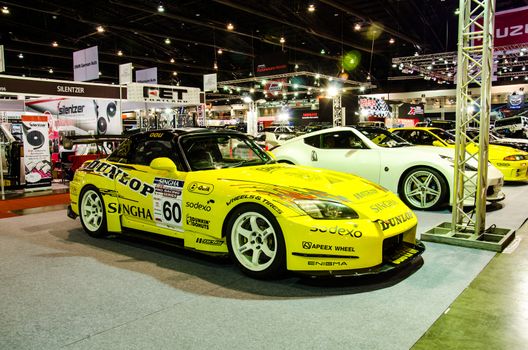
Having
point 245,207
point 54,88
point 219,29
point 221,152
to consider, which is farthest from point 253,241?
point 219,29

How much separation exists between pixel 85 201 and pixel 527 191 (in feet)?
27.6

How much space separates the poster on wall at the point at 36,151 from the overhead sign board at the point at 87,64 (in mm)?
7582

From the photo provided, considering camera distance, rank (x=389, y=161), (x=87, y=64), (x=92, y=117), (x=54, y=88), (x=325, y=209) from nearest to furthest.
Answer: (x=325, y=209)
(x=389, y=161)
(x=54, y=88)
(x=92, y=117)
(x=87, y=64)

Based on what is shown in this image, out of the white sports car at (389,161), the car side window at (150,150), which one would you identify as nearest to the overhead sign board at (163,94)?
the white sports car at (389,161)

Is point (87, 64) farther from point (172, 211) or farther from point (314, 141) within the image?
point (172, 211)

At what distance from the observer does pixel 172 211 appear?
13.9 ft

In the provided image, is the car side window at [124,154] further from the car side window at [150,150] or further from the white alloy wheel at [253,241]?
the white alloy wheel at [253,241]

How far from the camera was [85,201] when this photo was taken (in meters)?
5.40

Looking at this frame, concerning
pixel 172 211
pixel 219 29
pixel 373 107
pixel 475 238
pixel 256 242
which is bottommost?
pixel 475 238

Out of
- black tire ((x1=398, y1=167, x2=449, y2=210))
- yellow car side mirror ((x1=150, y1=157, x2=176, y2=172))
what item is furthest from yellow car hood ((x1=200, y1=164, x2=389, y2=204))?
black tire ((x1=398, y1=167, x2=449, y2=210))

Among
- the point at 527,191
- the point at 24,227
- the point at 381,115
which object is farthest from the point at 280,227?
the point at 381,115

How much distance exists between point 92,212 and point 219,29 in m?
17.2

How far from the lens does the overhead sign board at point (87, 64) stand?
677 inches

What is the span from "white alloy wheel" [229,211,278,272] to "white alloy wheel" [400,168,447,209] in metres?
3.85
